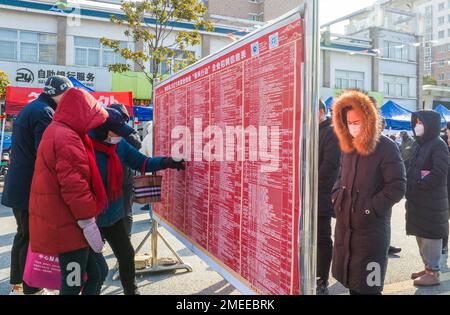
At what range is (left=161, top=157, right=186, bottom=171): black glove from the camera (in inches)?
143

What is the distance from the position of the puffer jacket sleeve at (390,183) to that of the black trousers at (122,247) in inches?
75.5

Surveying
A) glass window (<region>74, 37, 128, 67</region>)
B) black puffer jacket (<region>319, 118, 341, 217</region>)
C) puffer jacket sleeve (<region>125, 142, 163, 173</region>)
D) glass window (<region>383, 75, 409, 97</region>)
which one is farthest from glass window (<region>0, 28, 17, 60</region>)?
glass window (<region>383, 75, 409, 97</region>)

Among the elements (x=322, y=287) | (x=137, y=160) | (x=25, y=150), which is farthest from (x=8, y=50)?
(x=322, y=287)

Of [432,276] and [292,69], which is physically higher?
[292,69]

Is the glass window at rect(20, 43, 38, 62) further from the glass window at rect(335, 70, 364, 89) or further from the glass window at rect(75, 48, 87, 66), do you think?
the glass window at rect(335, 70, 364, 89)

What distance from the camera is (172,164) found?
144 inches

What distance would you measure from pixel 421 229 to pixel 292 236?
2.78 m

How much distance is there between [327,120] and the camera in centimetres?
414

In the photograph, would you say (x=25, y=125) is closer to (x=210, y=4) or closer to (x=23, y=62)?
(x=23, y=62)

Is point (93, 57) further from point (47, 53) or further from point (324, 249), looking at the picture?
point (324, 249)

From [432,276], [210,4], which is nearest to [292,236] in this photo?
[432,276]

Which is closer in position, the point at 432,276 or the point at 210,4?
the point at 432,276

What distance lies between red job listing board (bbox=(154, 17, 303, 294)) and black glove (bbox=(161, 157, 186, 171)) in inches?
3.4

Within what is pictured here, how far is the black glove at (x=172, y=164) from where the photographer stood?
11.9 feet
